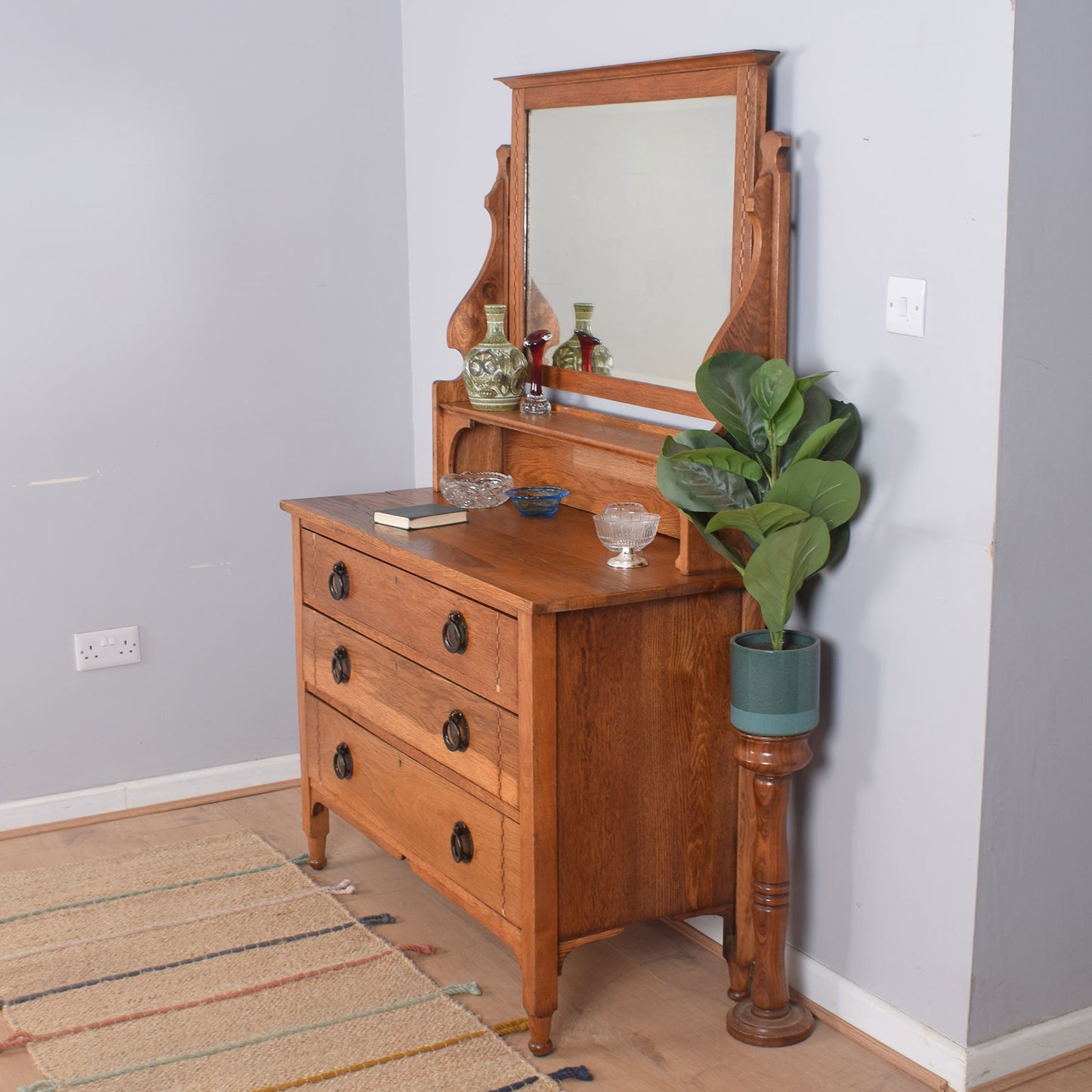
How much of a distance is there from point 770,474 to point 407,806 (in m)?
0.93

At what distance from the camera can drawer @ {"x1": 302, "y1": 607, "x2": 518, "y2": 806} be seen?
7.13 feet

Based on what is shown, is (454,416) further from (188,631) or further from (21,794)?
(21,794)

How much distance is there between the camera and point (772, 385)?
1.98 metres

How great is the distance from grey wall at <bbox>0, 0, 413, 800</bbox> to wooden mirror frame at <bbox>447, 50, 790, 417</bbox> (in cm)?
58

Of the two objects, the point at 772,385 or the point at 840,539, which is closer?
the point at 772,385

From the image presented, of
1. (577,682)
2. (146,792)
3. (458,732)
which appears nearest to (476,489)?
(458,732)

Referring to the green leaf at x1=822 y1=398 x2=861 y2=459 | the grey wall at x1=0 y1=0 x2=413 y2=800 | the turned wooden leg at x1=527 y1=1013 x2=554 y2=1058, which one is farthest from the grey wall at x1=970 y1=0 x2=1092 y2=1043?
the grey wall at x1=0 y1=0 x2=413 y2=800

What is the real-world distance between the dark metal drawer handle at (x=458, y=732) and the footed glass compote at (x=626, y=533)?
1.18ft

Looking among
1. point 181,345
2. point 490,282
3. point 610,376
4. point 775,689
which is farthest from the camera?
point 181,345

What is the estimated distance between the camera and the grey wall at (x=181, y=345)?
290 cm

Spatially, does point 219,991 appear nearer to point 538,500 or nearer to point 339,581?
point 339,581

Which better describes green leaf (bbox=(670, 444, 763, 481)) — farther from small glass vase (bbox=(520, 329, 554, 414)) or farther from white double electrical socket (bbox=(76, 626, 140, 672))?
white double electrical socket (bbox=(76, 626, 140, 672))

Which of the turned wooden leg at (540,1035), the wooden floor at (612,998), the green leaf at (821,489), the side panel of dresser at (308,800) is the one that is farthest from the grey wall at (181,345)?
the green leaf at (821,489)

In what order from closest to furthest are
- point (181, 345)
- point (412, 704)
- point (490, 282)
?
1. point (412, 704)
2. point (490, 282)
3. point (181, 345)
